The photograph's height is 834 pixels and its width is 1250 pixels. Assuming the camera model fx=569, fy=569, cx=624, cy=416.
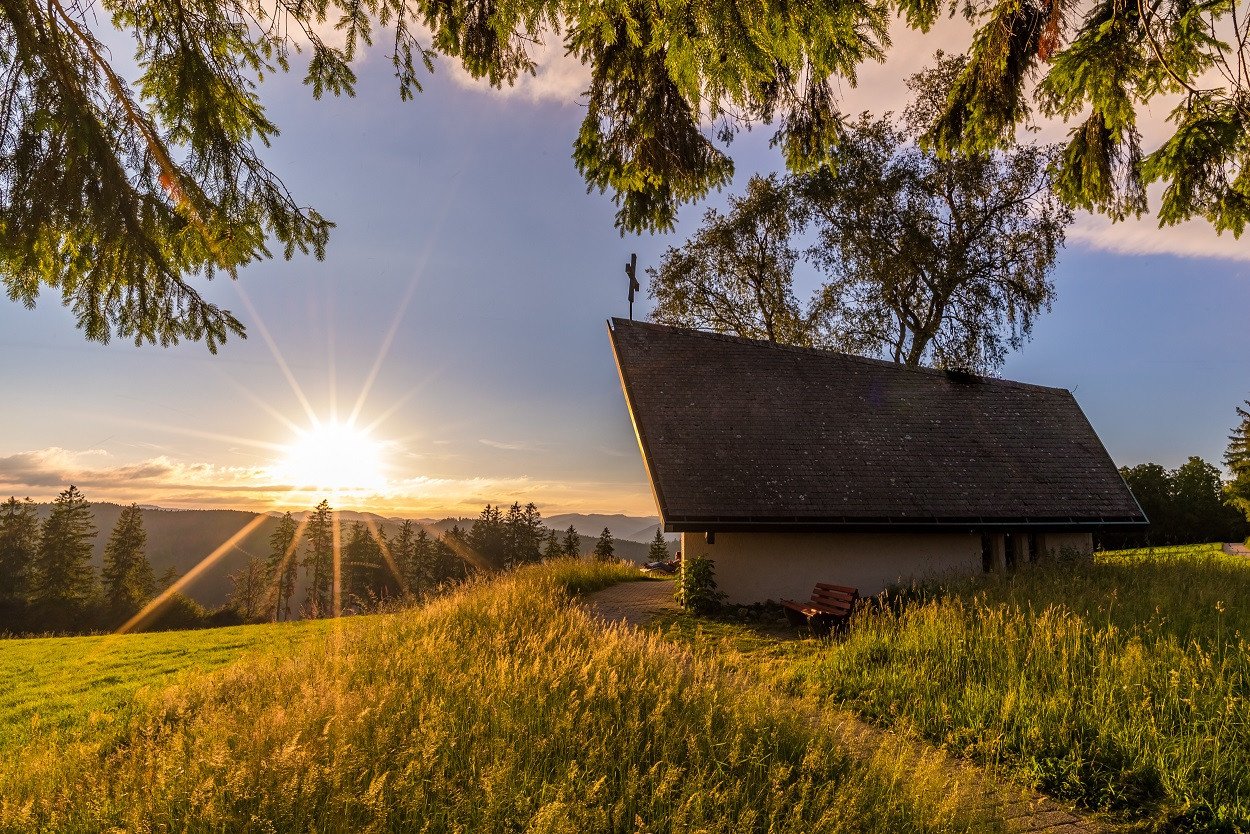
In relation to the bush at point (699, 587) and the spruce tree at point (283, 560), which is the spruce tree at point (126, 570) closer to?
the spruce tree at point (283, 560)

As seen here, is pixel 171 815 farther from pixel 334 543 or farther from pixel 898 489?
pixel 334 543

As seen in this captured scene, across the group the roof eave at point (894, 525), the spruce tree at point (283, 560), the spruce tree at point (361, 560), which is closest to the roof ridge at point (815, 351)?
the roof eave at point (894, 525)

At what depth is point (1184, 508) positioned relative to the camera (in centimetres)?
3512

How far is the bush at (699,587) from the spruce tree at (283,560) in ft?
200

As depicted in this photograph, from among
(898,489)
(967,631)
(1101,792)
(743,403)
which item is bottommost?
(1101,792)

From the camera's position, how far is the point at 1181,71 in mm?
6477

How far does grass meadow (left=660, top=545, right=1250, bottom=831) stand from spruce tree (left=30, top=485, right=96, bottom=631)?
6505 centimetres

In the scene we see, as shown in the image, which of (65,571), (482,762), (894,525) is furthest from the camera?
(65,571)

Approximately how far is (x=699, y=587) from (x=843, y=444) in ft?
17.5

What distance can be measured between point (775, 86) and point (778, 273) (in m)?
18.3

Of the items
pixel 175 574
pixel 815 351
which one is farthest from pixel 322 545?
pixel 815 351

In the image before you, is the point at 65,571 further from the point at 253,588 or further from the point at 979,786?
the point at 979,786

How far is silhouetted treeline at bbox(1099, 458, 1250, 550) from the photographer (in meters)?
34.6

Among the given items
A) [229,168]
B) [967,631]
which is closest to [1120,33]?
[967,631]
